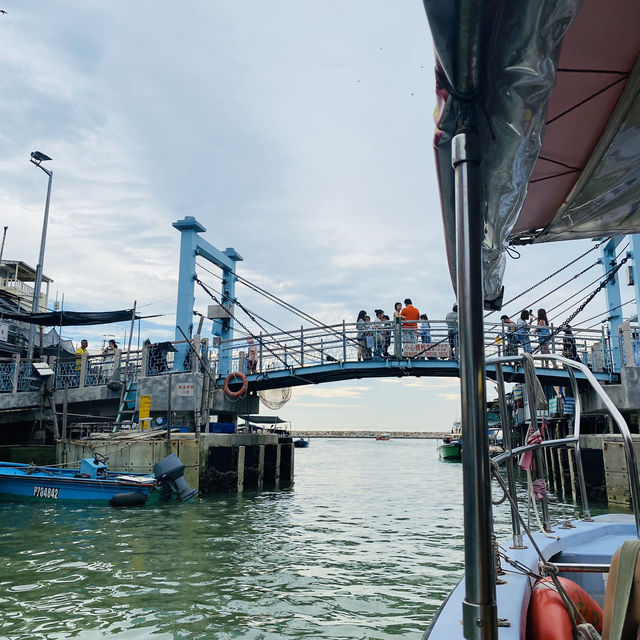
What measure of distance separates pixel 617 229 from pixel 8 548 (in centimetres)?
888

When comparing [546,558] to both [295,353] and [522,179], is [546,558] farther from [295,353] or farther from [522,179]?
[295,353]

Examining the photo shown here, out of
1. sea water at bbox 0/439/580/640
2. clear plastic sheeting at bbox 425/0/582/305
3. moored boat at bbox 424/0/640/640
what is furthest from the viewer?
sea water at bbox 0/439/580/640

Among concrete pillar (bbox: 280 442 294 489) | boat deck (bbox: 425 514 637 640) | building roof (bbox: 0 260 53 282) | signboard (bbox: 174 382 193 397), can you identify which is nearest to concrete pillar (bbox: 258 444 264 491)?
concrete pillar (bbox: 280 442 294 489)

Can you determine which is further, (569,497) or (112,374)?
(112,374)

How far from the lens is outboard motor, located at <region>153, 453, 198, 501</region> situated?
12219 millimetres

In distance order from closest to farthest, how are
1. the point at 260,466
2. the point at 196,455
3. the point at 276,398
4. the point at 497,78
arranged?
the point at 497,78, the point at 196,455, the point at 260,466, the point at 276,398

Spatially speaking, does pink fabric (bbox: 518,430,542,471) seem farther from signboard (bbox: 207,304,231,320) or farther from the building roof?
the building roof

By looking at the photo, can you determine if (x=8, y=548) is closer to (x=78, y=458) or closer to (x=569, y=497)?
(x=78, y=458)

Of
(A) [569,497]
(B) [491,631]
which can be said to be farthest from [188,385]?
(B) [491,631]

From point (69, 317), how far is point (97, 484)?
8774 mm

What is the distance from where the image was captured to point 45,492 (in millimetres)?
12711

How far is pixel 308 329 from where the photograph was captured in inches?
663

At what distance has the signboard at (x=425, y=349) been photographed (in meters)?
15.8

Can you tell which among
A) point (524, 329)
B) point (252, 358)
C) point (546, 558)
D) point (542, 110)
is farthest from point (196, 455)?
point (542, 110)
